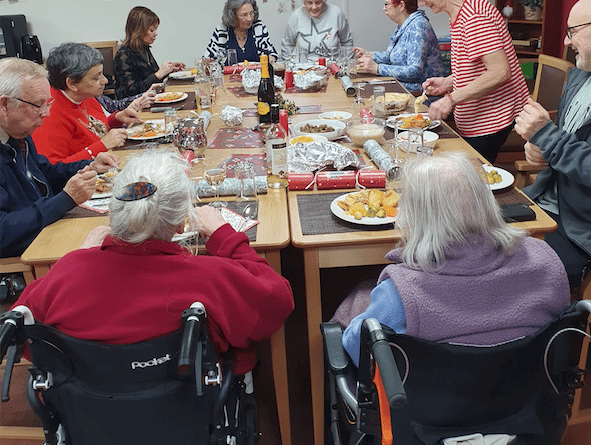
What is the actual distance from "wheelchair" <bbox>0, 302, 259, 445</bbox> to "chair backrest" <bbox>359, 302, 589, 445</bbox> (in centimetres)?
Result: 34

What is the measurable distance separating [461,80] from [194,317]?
2270 millimetres

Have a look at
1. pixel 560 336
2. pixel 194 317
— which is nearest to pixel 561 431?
pixel 560 336

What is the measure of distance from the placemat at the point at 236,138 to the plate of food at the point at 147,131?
257 mm

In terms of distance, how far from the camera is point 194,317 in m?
1.10

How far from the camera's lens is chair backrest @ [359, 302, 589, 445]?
1.08 meters

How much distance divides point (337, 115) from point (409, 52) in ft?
3.83

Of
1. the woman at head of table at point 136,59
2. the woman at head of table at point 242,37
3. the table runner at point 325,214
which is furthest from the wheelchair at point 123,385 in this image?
the woman at head of table at point 242,37

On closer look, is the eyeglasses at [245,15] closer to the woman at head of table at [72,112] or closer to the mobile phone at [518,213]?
the woman at head of table at [72,112]

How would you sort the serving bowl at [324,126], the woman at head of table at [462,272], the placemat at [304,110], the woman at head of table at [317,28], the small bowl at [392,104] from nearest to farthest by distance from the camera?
the woman at head of table at [462,272] < the serving bowl at [324,126] < the small bowl at [392,104] < the placemat at [304,110] < the woman at head of table at [317,28]

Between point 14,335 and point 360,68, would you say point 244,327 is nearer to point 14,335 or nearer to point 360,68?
point 14,335

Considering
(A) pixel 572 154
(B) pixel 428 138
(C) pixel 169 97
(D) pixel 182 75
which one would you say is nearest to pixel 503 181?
(A) pixel 572 154

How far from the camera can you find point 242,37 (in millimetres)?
4340

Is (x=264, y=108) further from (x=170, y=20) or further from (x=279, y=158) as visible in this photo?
(x=170, y=20)

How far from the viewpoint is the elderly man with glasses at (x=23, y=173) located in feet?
5.74
